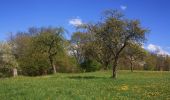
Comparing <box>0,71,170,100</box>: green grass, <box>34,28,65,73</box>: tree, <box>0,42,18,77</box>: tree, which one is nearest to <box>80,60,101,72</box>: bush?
<box>34,28,65,73</box>: tree

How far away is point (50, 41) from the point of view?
84.9m

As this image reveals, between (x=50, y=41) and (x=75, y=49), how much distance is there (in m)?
31.8

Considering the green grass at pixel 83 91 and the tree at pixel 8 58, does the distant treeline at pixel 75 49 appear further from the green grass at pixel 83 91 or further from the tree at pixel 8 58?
the green grass at pixel 83 91

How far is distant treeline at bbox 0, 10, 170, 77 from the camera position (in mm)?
54688

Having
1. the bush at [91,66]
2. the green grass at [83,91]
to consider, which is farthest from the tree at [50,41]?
the green grass at [83,91]

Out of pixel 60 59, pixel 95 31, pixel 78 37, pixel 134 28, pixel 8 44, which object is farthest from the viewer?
pixel 78 37

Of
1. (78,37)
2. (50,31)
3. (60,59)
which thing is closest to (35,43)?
(50,31)

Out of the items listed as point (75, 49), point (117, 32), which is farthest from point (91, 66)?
point (117, 32)

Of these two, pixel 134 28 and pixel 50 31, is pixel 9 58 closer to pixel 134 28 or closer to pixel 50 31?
pixel 50 31

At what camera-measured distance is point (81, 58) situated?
11569cm

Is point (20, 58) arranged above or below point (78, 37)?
below

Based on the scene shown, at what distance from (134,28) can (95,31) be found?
664 centimetres

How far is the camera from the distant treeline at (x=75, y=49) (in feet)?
179

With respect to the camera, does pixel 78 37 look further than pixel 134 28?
Yes
